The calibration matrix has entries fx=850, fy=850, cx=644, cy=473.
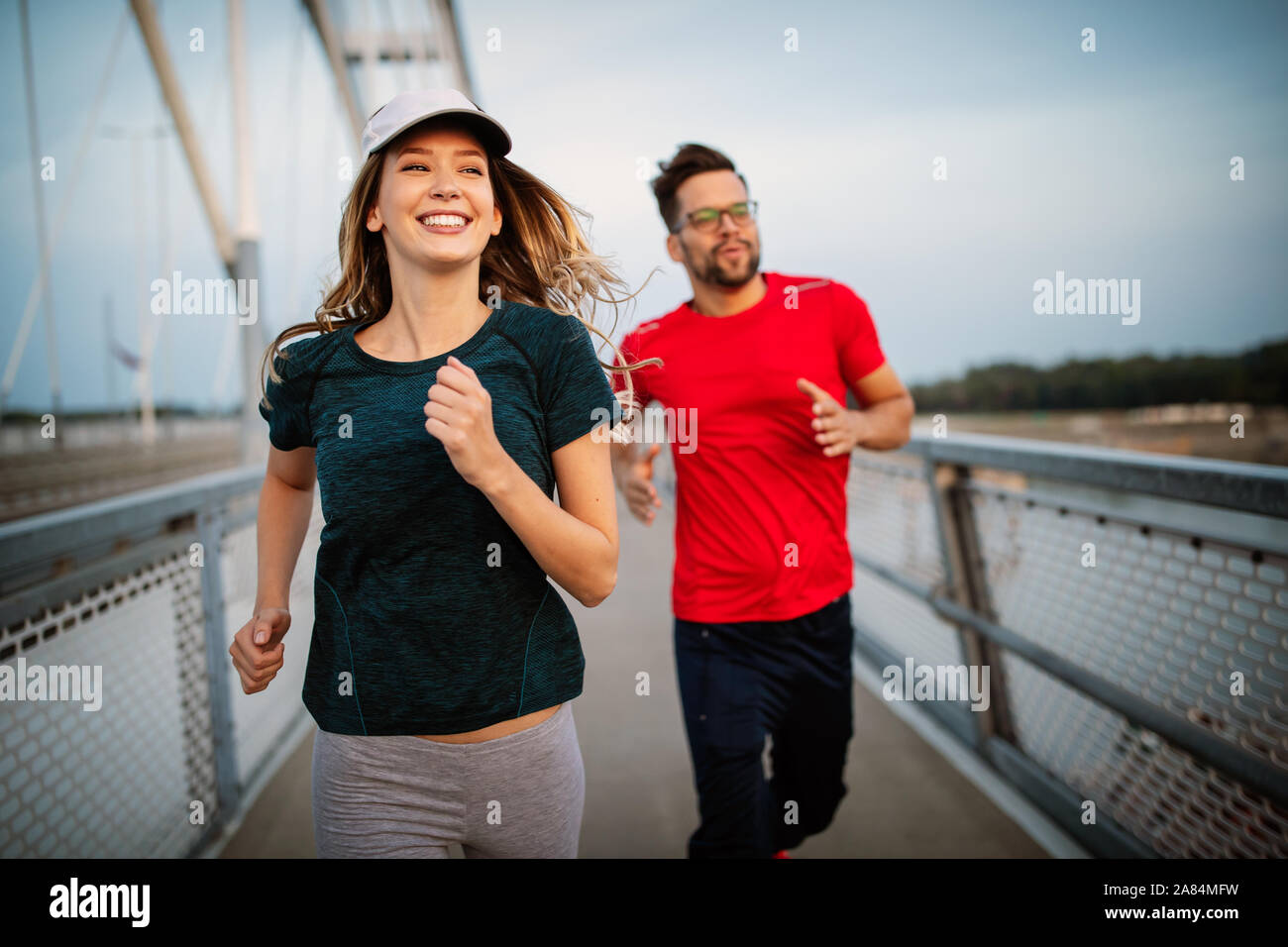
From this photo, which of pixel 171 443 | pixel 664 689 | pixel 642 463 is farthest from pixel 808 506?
pixel 171 443

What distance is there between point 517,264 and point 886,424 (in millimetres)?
1277

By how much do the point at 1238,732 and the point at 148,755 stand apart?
118 inches

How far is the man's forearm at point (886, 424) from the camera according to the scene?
2.41 meters

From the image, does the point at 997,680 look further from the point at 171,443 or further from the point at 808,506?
the point at 171,443

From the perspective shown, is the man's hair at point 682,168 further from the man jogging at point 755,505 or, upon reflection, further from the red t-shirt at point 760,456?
the red t-shirt at point 760,456

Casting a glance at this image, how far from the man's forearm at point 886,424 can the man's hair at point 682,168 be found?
0.78 metres

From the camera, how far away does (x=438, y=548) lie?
1.31 meters

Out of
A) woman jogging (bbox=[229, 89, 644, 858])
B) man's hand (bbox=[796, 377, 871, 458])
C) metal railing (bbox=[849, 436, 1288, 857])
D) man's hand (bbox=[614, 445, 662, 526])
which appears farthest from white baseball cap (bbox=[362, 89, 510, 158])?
metal railing (bbox=[849, 436, 1288, 857])

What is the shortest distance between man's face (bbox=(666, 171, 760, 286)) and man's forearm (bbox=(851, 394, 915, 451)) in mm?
531

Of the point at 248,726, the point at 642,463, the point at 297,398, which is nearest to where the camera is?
the point at 297,398

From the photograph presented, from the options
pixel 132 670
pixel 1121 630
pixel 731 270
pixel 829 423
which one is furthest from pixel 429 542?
pixel 1121 630

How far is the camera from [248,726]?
11.1 ft

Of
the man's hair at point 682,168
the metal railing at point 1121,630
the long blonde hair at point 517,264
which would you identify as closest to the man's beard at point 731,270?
the man's hair at point 682,168

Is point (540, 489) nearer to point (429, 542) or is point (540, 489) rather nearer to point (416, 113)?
point (429, 542)
